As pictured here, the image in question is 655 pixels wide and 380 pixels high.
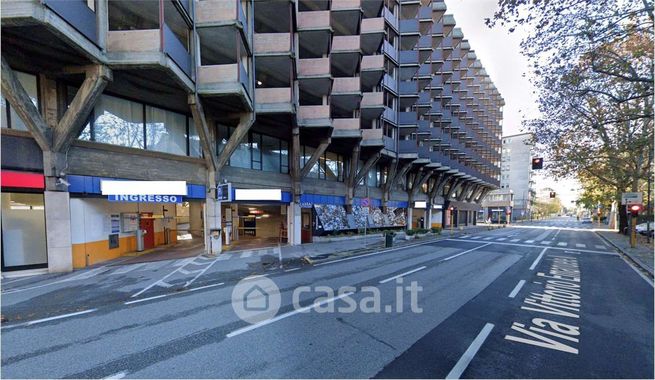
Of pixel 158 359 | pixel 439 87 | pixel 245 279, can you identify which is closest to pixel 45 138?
pixel 245 279

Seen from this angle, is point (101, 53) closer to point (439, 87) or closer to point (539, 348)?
point (539, 348)

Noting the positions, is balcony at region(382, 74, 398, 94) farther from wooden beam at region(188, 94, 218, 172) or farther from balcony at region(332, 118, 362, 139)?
wooden beam at region(188, 94, 218, 172)

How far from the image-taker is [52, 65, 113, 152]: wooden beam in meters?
10.2

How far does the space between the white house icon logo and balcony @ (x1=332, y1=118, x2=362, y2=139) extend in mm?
13736

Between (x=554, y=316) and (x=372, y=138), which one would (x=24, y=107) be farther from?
(x=372, y=138)

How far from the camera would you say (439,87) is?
33.0m

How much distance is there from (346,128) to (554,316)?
16.9 metres

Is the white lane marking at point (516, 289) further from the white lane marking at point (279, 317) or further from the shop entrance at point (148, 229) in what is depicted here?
the shop entrance at point (148, 229)

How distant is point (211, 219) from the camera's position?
15242 mm

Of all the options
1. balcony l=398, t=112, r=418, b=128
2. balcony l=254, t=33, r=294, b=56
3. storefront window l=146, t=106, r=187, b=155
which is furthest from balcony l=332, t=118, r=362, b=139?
storefront window l=146, t=106, r=187, b=155

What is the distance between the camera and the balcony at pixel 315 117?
18.3 m

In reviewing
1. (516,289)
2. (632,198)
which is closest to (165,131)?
(516,289)

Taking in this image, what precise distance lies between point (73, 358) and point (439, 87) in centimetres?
3736

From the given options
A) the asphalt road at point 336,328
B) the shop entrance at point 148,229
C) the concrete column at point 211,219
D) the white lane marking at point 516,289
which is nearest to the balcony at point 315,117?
A: the concrete column at point 211,219
